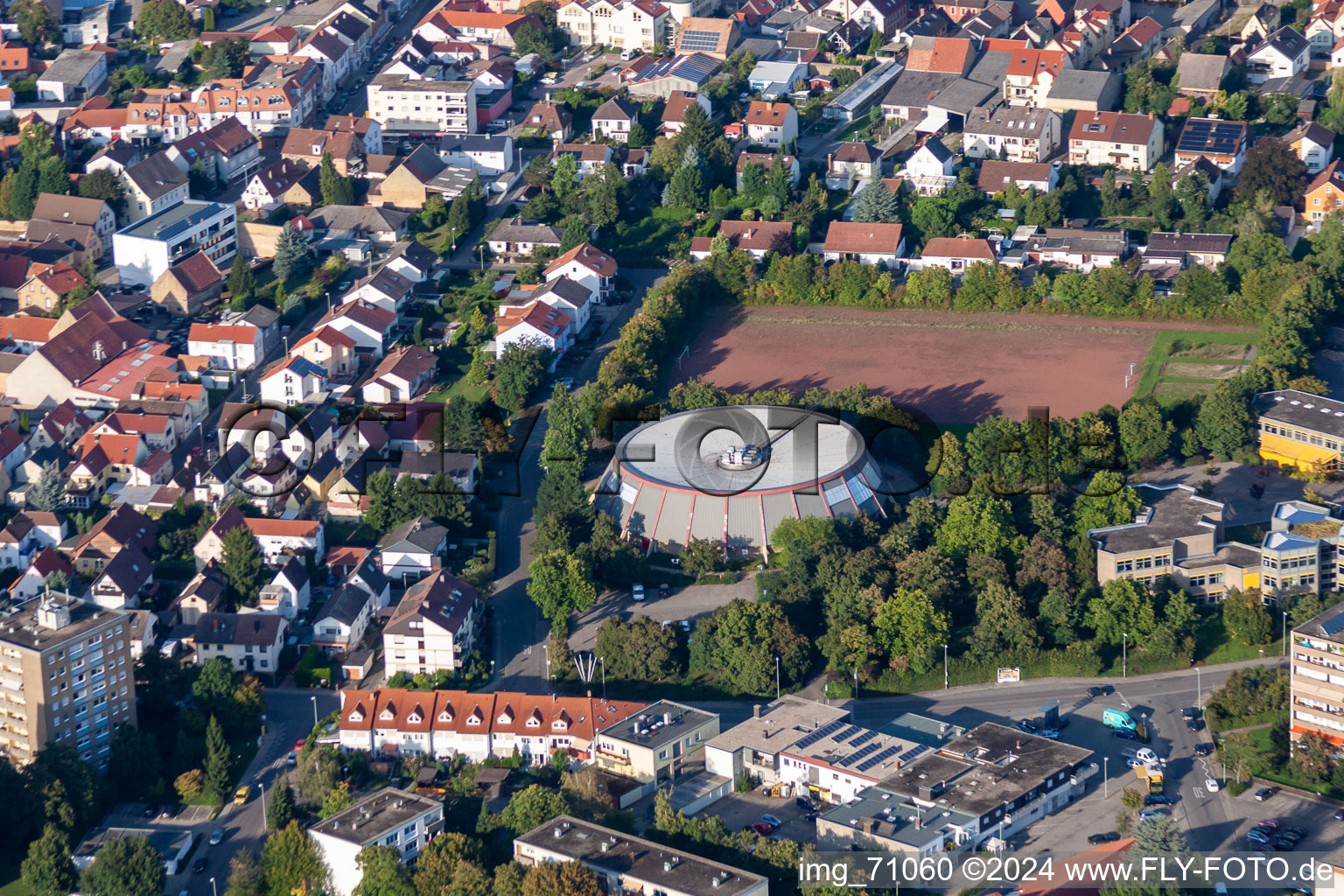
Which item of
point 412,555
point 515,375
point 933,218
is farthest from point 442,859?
point 933,218

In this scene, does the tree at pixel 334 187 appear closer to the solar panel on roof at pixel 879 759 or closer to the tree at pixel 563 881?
the solar panel on roof at pixel 879 759

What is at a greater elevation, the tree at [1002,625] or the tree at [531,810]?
the tree at [1002,625]

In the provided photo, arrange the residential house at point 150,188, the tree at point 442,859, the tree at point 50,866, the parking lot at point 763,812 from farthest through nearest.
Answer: the residential house at point 150,188
the parking lot at point 763,812
the tree at point 50,866
the tree at point 442,859

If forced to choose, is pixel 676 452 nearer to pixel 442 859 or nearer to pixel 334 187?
pixel 442 859

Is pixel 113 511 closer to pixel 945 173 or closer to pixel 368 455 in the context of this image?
pixel 368 455

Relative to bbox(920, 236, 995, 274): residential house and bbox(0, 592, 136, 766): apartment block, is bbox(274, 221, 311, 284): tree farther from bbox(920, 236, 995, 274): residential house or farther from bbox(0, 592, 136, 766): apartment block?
bbox(0, 592, 136, 766): apartment block

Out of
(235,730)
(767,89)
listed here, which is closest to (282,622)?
(235,730)

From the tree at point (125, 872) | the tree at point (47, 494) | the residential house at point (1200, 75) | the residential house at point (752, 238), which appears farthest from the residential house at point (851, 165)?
the tree at point (125, 872)
